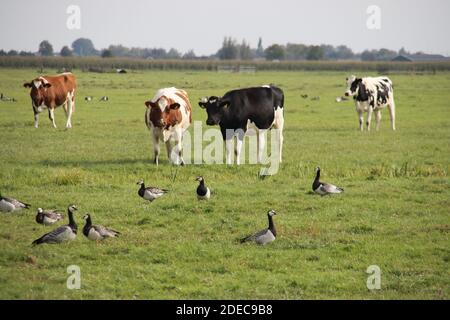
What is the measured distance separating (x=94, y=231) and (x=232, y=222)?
8.71ft

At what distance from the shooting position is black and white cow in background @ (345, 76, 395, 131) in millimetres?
28656

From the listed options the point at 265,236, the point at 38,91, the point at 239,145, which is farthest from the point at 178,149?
the point at 38,91

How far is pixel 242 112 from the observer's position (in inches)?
768

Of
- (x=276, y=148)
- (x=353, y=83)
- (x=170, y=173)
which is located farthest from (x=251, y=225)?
(x=353, y=83)

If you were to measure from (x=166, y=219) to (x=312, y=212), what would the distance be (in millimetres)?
2866

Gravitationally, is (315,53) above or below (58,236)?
above

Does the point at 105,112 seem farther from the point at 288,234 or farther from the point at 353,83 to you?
the point at 288,234

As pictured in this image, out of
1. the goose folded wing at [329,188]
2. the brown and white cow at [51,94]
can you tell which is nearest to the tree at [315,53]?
the brown and white cow at [51,94]

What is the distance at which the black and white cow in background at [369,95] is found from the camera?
1128 inches

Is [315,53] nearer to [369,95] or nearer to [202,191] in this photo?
[369,95]

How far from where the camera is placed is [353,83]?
29250 mm

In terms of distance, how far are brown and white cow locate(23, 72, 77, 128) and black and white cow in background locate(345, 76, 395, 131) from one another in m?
11.4

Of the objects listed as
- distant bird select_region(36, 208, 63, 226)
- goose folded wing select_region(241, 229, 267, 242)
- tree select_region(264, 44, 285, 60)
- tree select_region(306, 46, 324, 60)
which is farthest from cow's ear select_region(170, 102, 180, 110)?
tree select_region(264, 44, 285, 60)

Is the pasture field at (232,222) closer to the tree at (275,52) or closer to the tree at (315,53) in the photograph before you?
the tree at (315,53)
